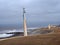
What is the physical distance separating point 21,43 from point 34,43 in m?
0.96

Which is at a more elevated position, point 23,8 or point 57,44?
point 23,8

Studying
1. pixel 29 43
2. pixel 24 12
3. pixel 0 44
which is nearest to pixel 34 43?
pixel 29 43

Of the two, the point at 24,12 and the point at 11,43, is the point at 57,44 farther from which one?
the point at 24,12

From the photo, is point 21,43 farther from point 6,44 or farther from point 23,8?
point 23,8

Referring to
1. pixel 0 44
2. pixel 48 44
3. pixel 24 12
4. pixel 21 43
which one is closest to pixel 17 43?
pixel 21 43

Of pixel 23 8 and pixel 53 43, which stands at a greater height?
pixel 23 8

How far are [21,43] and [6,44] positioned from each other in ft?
3.51

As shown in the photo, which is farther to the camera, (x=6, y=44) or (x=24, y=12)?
(x=24, y=12)

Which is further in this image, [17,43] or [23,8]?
[23,8]

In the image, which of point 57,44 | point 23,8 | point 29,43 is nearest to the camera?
point 57,44

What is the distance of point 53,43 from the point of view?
12125 millimetres

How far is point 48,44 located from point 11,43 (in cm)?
275

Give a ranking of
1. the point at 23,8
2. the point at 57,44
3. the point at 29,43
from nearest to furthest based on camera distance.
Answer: the point at 57,44
the point at 29,43
the point at 23,8

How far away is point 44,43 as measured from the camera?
483 inches
